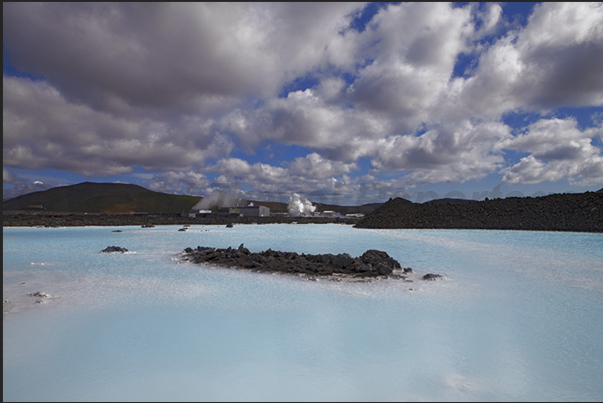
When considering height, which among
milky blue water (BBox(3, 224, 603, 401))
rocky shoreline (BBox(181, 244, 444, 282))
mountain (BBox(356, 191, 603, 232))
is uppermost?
mountain (BBox(356, 191, 603, 232))

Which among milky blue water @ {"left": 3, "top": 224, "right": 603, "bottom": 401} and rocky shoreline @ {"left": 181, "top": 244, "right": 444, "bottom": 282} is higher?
rocky shoreline @ {"left": 181, "top": 244, "right": 444, "bottom": 282}

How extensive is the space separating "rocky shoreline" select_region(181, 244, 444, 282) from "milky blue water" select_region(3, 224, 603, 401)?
25.9 inches

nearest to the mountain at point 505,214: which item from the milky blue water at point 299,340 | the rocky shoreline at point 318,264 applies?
the milky blue water at point 299,340

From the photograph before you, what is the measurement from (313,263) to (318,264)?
7.8 inches

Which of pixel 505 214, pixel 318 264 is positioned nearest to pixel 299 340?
pixel 318 264

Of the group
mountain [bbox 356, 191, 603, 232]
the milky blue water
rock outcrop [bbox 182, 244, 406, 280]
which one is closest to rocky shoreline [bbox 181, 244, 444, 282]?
rock outcrop [bbox 182, 244, 406, 280]

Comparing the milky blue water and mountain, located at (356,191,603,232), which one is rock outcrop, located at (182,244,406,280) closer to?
the milky blue water

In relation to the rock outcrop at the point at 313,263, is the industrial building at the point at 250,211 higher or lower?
higher

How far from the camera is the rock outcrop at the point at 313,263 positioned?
→ 860 cm

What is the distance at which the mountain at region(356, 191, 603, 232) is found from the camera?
1027 inches

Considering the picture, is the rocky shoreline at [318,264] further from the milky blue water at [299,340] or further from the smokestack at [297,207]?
the smokestack at [297,207]

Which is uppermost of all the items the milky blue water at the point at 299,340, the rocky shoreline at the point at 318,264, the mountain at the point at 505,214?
the mountain at the point at 505,214

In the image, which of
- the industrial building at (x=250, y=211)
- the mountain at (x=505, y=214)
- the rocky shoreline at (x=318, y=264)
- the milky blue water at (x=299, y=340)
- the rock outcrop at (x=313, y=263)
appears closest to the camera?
the milky blue water at (x=299, y=340)

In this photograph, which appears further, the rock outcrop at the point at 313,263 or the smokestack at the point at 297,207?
the smokestack at the point at 297,207
